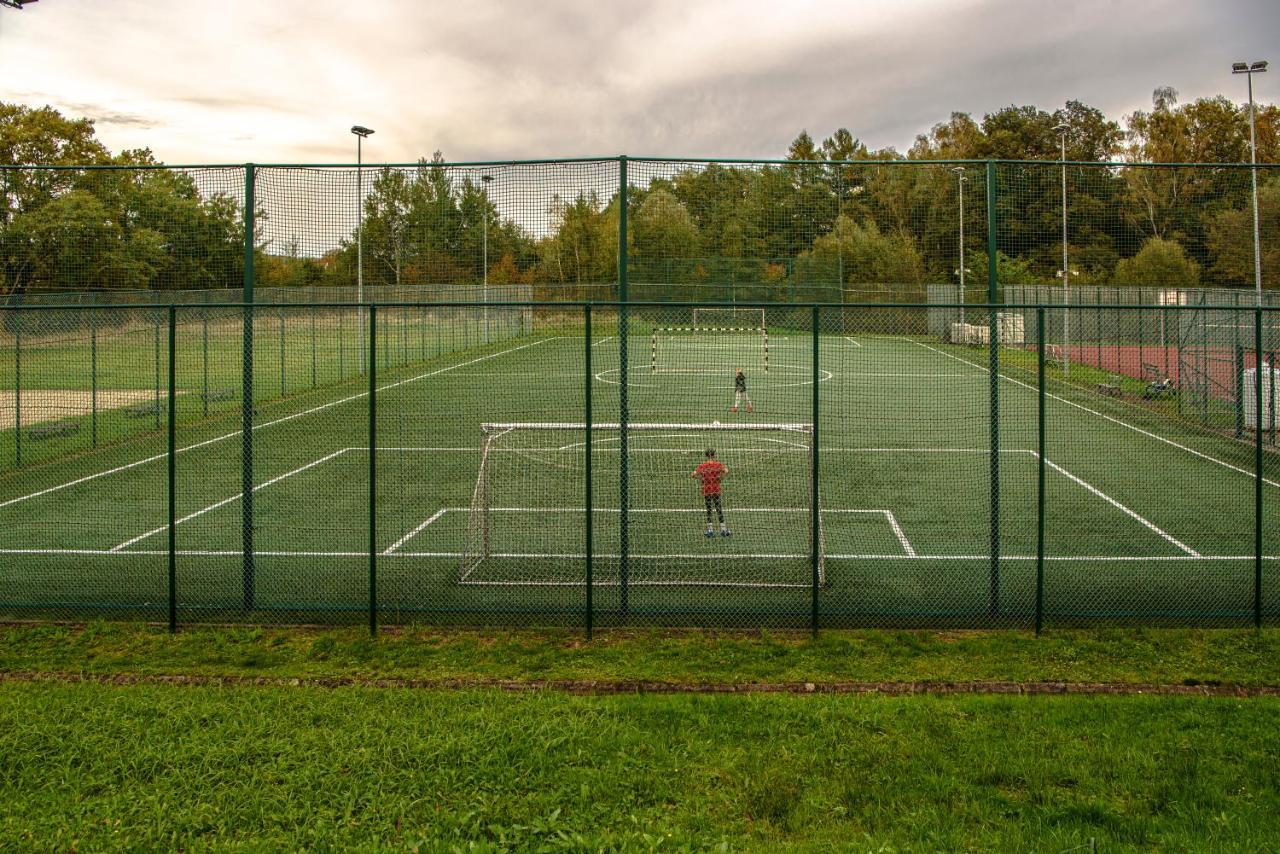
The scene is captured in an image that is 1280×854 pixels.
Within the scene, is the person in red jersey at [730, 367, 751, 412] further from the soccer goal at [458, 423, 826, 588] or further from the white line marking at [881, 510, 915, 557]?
the white line marking at [881, 510, 915, 557]

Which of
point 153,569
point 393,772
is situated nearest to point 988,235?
point 393,772

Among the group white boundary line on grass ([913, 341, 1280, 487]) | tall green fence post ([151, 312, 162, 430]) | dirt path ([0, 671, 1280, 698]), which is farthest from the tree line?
tall green fence post ([151, 312, 162, 430])

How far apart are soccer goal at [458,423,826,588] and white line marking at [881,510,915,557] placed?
1.00m

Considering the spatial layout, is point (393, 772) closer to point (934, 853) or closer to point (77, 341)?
point (934, 853)

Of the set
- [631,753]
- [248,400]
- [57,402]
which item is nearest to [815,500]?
[631,753]

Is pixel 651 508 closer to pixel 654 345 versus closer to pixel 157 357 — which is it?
pixel 654 345

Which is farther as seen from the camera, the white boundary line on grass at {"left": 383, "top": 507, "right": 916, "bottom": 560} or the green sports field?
the white boundary line on grass at {"left": 383, "top": 507, "right": 916, "bottom": 560}

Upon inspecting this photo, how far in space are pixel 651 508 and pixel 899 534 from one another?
3136mm

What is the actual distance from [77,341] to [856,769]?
15.7 meters

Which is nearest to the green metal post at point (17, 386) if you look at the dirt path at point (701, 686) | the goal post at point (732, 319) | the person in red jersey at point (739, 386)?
the dirt path at point (701, 686)

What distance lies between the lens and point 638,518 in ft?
43.9

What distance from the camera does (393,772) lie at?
20.4 ft

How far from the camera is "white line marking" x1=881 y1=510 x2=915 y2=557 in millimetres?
12184

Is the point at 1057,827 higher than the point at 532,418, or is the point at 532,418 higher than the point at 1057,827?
the point at 532,418
